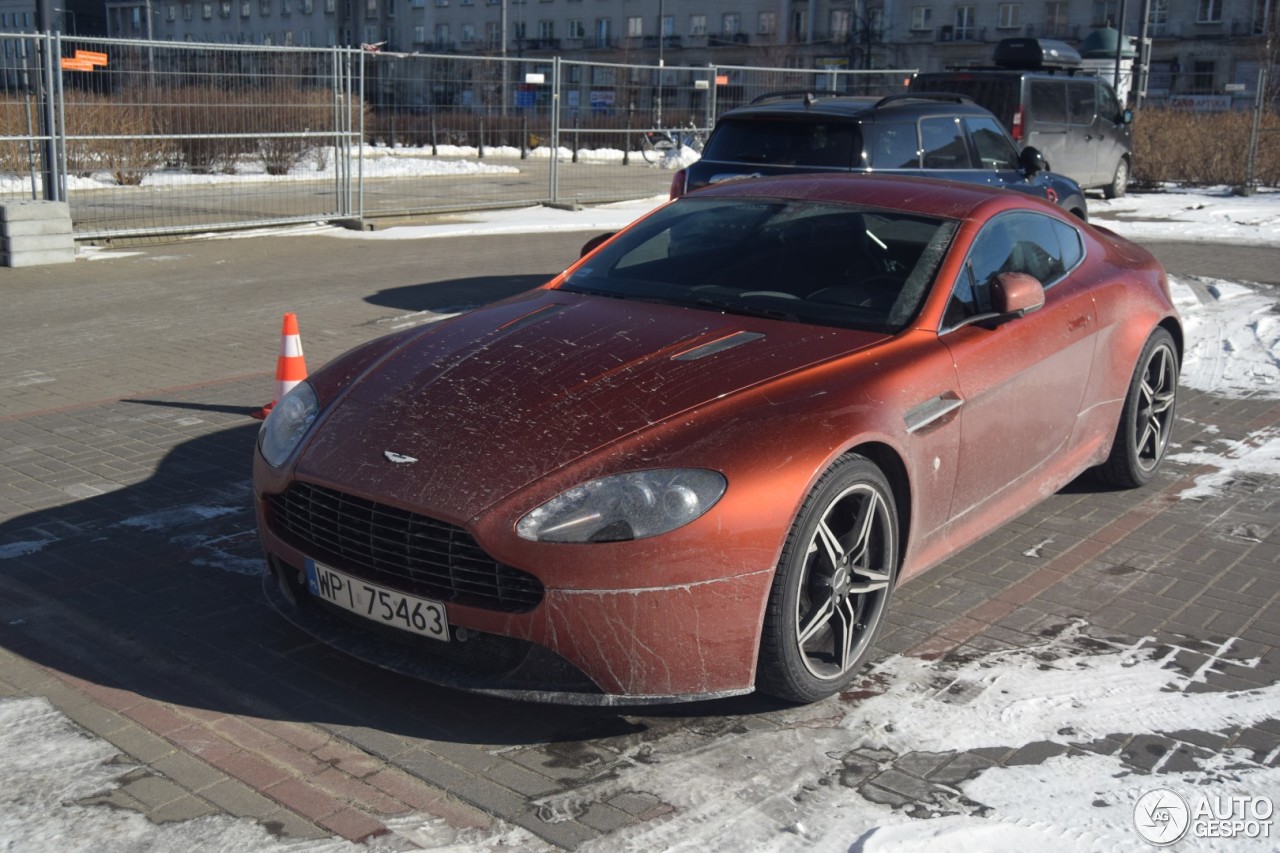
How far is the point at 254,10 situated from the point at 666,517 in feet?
347

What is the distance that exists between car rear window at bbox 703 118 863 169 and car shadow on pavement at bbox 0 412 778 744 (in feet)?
19.4

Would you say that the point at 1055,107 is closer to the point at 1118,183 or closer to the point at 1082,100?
the point at 1082,100

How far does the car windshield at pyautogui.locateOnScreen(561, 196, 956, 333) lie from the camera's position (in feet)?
Answer: 15.6

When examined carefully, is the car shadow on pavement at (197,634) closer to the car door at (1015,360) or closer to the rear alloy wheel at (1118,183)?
the car door at (1015,360)

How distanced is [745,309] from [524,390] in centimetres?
104

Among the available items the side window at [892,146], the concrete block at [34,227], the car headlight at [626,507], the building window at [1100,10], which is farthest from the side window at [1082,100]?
the building window at [1100,10]

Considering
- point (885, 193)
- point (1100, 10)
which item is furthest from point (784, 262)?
point (1100, 10)

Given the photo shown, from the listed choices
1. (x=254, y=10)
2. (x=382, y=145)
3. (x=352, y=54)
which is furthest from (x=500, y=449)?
(x=254, y=10)

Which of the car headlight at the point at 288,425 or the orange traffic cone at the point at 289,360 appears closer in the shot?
the car headlight at the point at 288,425

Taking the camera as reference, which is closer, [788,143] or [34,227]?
[788,143]

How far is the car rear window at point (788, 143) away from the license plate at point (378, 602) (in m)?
7.23

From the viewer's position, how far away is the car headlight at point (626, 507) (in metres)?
3.53

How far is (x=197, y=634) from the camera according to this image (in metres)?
4.42

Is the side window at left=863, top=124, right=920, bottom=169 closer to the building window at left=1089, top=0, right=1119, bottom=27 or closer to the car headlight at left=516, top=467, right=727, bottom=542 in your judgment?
the car headlight at left=516, top=467, right=727, bottom=542
